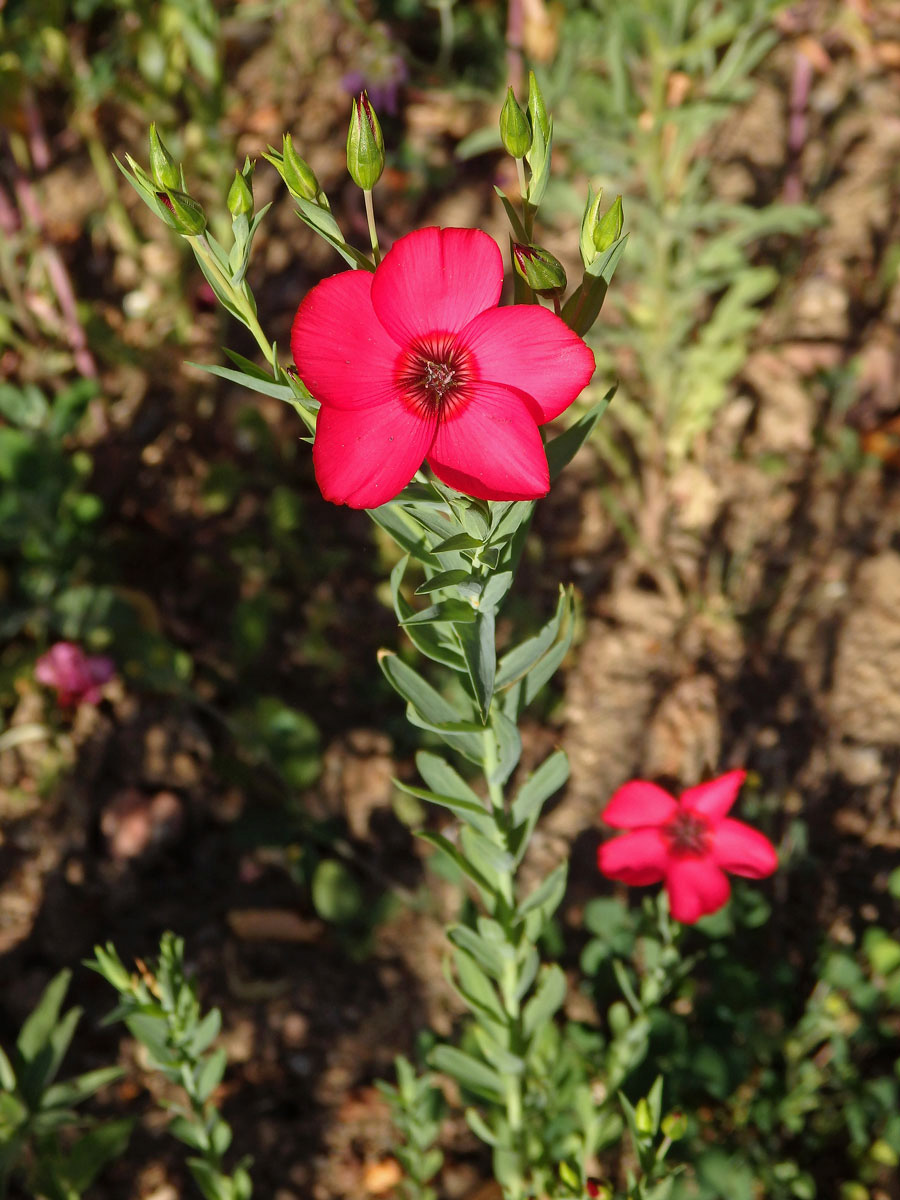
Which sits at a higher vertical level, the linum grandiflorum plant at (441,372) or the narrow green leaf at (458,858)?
the linum grandiflorum plant at (441,372)

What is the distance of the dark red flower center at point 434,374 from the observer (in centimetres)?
75

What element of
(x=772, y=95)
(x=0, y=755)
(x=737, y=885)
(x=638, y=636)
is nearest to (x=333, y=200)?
(x=772, y=95)

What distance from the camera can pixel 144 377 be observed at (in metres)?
2.33

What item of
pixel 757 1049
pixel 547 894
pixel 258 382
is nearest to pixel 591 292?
pixel 258 382

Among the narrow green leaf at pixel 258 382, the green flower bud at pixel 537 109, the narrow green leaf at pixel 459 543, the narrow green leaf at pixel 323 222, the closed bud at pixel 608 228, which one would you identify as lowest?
the narrow green leaf at pixel 459 543

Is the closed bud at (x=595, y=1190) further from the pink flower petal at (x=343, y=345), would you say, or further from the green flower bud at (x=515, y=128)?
the green flower bud at (x=515, y=128)

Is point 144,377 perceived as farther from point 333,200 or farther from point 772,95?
point 772,95

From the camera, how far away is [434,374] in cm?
78

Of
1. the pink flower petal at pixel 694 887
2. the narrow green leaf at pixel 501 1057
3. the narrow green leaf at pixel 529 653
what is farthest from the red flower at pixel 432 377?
the narrow green leaf at pixel 501 1057

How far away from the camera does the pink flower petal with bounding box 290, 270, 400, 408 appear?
69cm

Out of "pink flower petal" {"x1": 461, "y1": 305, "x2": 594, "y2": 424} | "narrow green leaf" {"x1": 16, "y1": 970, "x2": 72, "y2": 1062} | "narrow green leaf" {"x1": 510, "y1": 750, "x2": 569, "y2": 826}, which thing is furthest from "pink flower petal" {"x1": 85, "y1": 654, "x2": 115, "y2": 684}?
"pink flower petal" {"x1": 461, "y1": 305, "x2": 594, "y2": 424}

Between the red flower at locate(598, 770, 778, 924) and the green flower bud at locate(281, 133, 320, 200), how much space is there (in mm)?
→ 763

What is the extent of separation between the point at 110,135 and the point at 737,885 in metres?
2.34

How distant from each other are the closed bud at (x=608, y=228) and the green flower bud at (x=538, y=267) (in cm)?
5
